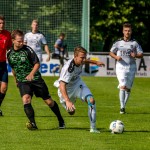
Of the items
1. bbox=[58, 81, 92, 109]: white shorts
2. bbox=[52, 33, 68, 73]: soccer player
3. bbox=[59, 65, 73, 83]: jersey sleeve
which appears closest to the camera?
bbox=[59, 65, 73, 83]: jersey sleeve

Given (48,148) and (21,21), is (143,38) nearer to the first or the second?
(21,21)

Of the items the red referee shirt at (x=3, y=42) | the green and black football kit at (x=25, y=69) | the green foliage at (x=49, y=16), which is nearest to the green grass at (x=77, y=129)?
the green and black football kit at (x=25, y=69)

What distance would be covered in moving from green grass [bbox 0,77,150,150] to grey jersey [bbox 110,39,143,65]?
50.5 inches

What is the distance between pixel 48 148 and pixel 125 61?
6972 millimetres

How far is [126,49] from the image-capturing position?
18.6 meters

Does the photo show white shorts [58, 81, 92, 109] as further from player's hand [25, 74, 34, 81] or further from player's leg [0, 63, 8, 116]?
player's leg [0, 63, 8, 116]

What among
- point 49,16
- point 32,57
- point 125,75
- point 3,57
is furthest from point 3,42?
point 49,16

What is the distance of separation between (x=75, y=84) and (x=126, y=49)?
4486 mm

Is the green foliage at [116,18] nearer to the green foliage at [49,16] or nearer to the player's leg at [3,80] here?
the green foliage at [49,16]

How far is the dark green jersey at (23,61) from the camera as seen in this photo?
14.4 meters

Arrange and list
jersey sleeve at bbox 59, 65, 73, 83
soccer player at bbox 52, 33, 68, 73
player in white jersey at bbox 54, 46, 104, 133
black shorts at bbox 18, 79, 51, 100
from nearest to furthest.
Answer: player in white jersey at bbox 54, 46, 104, 133
jersey sleeve at bbox 59, 65, 73, 83
black shorts at bbox 18, 79, 51, 100
soccer player at bbox 52, 33, 68, 73

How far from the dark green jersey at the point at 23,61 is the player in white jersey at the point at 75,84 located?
0.66 metres

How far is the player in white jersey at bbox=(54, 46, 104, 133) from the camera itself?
13602mm

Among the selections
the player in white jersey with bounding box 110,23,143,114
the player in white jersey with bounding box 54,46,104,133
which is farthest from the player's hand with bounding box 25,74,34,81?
the player in white jersey with bounding box 110,23,143,114
